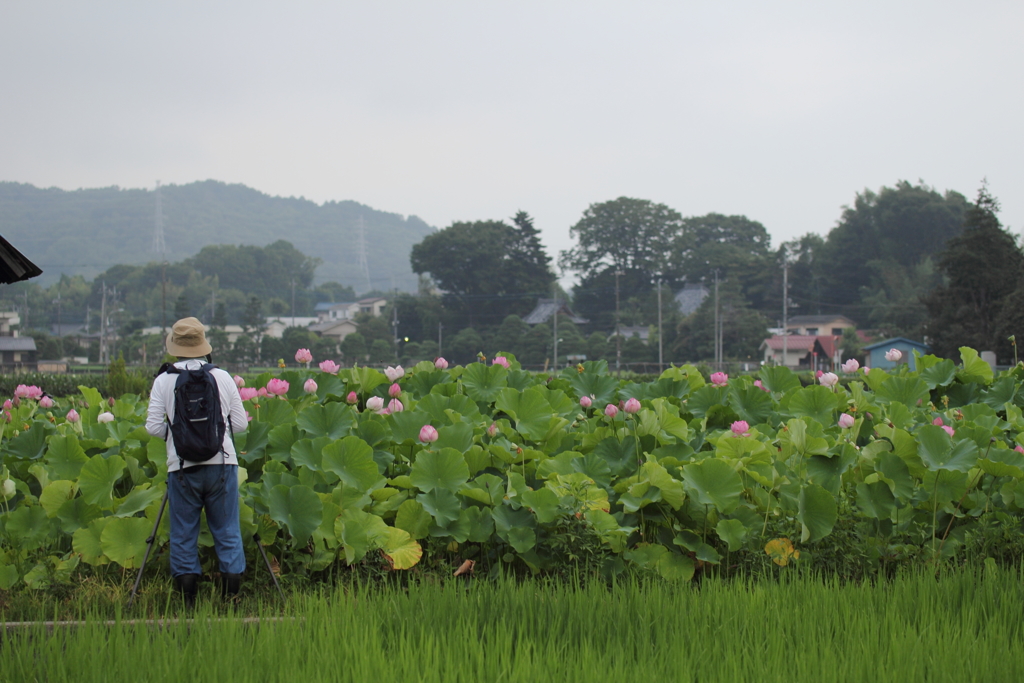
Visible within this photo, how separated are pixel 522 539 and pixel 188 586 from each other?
1469 mm

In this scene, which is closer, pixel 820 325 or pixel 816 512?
pixel 816 512

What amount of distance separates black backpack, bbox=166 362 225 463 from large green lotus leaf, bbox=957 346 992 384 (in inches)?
205

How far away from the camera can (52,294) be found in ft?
252

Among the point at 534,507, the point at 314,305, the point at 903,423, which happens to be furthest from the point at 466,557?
the point at 314,305

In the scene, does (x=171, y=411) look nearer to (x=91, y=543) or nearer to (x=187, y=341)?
(x=187, y=341)

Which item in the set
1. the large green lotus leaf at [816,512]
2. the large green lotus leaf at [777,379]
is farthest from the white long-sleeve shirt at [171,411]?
the large green lotus leaf at [777,379]

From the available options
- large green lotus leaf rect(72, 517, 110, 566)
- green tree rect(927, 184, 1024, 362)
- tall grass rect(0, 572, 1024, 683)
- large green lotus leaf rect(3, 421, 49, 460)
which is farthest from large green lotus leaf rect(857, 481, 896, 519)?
green tree rect(927, 184, 1024, 362)

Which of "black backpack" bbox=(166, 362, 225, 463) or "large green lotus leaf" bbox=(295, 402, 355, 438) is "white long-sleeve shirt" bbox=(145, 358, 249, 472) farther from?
"large green lotus leaf" bbox=(295, 402, 355, 438)

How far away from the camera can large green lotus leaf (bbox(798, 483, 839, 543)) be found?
3754 mm

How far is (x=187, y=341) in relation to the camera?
11.7ft

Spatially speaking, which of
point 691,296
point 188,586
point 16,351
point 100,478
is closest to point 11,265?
point 100,478

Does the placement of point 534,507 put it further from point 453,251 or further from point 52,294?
point 52,294

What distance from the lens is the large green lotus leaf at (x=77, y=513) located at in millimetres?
3900

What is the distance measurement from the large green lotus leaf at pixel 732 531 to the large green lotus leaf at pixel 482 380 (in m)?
2.18
